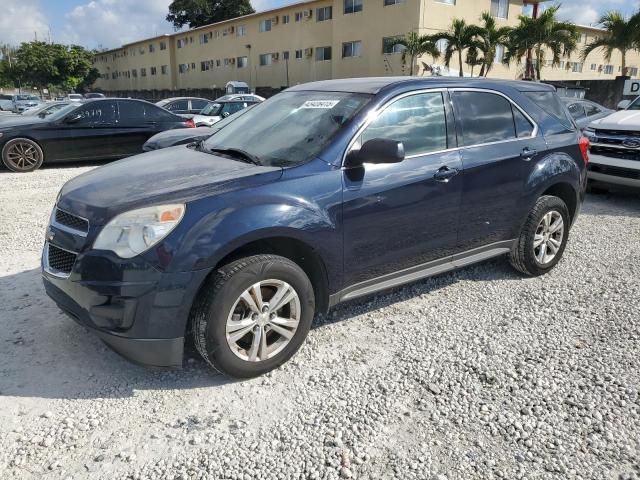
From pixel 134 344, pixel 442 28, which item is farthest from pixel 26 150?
pixel 442 28

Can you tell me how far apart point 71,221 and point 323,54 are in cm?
3503

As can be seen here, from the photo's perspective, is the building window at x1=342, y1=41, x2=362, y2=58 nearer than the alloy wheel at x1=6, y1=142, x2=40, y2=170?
No

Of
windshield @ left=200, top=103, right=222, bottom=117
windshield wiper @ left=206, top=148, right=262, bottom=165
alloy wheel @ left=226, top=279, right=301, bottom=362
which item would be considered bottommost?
alloy wheel @ left=226, top=279, right=301, bottom=362

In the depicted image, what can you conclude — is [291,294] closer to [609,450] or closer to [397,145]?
[397,145]

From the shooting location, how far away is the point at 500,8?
31.5 meters

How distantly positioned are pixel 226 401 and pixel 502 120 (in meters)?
3.10

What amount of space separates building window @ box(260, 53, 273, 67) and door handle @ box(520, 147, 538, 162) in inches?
1545

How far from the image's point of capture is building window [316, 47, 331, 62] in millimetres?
35138

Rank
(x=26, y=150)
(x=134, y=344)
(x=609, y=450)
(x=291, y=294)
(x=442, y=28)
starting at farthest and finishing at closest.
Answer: (x=442, y=28)
(x=26, y=150)
(x=291, y=294)
(x=134, y=344)
(x=609, y=450)

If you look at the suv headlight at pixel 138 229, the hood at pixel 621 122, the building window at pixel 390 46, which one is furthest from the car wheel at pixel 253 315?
the building window at pixel 390 46

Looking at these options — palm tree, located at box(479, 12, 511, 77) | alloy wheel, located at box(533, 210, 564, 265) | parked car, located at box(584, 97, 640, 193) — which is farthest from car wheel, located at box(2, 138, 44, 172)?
palm tree, located at box(479, 12, 511, 77)

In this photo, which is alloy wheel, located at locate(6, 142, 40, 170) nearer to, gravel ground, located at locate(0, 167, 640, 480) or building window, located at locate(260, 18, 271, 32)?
gravel ground, located at locate(0, 167, 640, 480)

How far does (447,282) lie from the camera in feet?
15.1

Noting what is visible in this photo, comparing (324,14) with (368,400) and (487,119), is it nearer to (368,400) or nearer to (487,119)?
(487,119)
